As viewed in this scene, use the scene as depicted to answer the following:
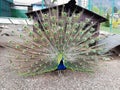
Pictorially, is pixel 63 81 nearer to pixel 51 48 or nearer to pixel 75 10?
pixel 51 48

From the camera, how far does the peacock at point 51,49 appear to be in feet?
14.2

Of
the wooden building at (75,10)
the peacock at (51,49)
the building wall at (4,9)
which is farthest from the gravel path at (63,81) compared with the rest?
the building wall at (4,9)

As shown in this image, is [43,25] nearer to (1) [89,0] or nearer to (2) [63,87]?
(2) [63,87]

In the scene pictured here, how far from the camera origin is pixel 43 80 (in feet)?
14.0

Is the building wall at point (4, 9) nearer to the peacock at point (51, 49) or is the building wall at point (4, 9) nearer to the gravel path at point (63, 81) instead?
the gravel path at point (63, 81)

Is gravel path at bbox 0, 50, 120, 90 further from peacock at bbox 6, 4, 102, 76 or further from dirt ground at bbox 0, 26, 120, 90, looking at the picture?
peacock at bbox 6, 4, 102, 76

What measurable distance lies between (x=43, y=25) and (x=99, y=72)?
5.81ft

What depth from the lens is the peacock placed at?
14.2 ft

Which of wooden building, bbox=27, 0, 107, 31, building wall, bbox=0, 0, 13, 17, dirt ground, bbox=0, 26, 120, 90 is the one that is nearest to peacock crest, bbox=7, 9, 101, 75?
dirt ground, bbox=0, 26, 120, 90

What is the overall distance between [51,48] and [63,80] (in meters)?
0.74

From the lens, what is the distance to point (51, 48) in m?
4.38

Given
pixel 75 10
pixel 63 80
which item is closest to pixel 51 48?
pixel 63 80

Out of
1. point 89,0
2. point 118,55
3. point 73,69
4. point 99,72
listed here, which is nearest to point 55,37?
point 73,69

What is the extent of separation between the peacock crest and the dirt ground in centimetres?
19
